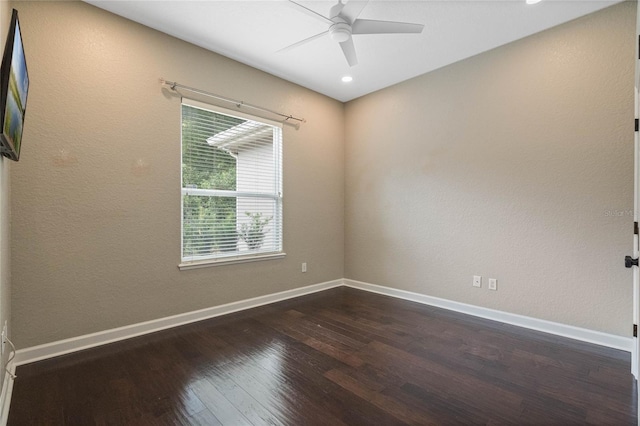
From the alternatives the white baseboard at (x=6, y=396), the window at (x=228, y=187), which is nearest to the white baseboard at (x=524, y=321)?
the window at (x=228, y=187)

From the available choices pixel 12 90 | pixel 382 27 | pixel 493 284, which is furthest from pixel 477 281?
pixel 12 90

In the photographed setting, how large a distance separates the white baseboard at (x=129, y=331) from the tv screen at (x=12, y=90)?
5.07 feet

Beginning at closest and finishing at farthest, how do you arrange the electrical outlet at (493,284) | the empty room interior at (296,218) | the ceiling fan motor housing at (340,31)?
the empty room interior at (296,218) → the ceiling fan motor housing at (340,31) → the electrical outlet at (493,284)

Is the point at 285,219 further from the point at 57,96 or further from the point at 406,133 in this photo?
the point at 57,96

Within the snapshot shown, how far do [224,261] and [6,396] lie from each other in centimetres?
184

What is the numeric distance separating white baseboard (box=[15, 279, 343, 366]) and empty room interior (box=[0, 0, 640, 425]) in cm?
2

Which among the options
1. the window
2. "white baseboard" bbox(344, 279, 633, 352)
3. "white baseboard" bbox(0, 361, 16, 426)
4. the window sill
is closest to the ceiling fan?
the window

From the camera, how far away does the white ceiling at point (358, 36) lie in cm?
254

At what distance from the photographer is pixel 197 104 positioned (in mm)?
3158

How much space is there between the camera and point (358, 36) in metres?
2.99

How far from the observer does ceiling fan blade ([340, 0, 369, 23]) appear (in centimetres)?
207

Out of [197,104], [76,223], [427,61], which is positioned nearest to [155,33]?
[197,104]

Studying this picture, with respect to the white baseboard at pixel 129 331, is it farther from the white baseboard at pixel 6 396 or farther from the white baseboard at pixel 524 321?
the white baseboard at pixel 524 321

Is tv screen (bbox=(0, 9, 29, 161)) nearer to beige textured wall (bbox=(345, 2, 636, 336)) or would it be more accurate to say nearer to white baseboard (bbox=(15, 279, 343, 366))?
white baseboard (bbox=(15, 279, 343, 366))
